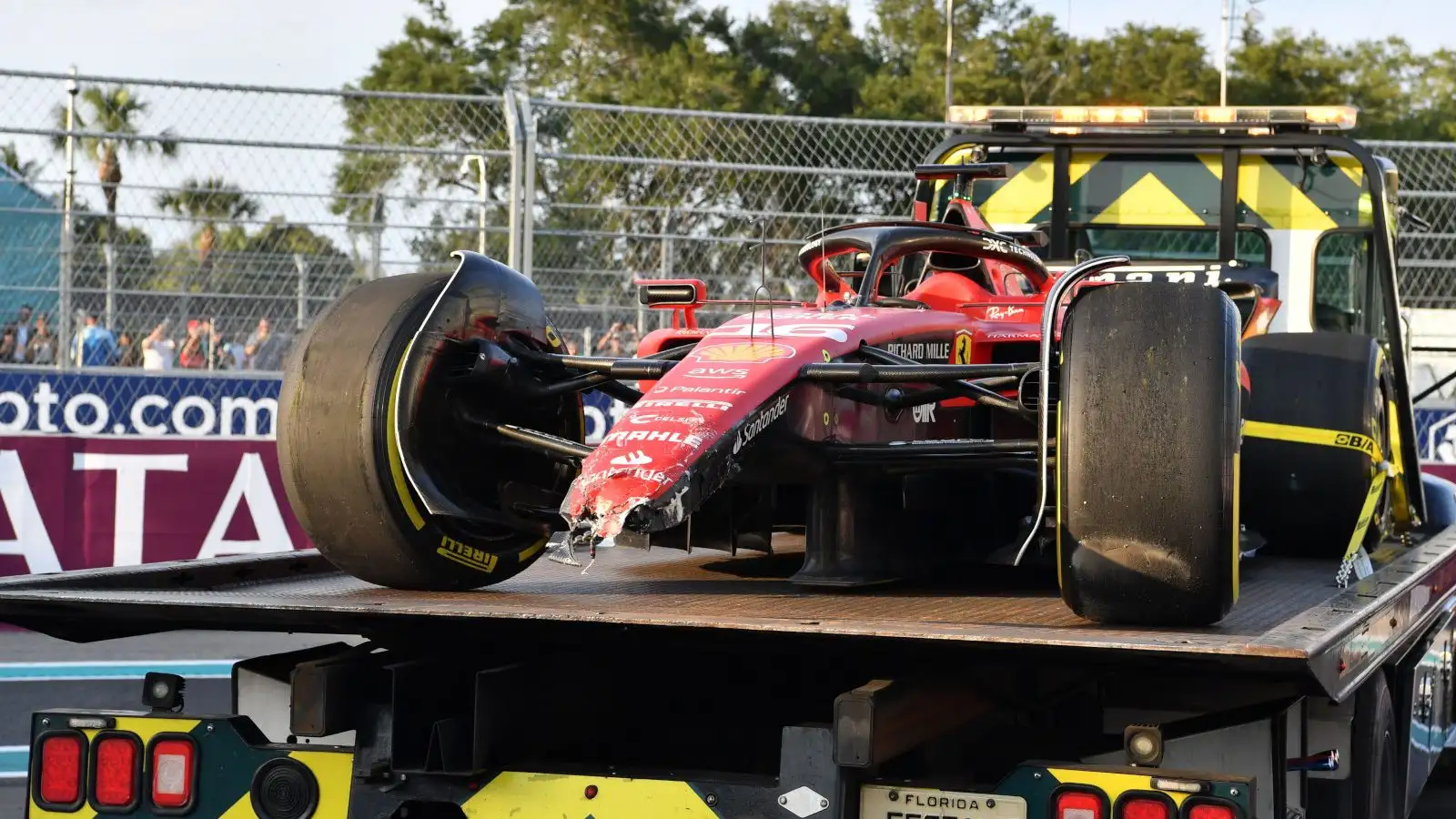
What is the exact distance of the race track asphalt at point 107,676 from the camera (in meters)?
6.94

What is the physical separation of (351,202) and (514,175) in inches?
33.2

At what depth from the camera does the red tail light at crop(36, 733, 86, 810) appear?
398 centimetres

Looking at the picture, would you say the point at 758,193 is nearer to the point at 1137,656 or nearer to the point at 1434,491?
the point at 1434,491

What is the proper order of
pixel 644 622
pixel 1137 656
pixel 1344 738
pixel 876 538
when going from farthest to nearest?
pixel 876 538
pixel 1344 738
pixel 644 622
pixel 1137 656

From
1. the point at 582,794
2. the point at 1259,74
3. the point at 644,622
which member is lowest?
the point at 582,794

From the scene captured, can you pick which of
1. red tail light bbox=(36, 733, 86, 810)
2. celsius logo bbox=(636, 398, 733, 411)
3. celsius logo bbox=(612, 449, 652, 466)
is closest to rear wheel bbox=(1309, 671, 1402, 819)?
celsius logo bbox=(636, 398, 733, 411)

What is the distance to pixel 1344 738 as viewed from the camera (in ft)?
13.9

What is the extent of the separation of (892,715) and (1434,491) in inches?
178

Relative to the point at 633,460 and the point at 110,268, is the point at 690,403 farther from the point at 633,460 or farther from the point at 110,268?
the point at 110,268

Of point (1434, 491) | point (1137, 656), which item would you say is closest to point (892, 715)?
point (1137, 656)

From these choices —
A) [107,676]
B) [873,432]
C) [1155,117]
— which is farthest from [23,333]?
[873,432]

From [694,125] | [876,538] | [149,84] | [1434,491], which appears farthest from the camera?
[694,125]

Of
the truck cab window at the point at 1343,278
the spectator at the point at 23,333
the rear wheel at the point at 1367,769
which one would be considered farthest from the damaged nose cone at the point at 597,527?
the spectator at the point at 23,333

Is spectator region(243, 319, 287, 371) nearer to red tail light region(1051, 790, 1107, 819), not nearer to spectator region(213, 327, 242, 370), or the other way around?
spectator region(213, 327, 242, 370)
